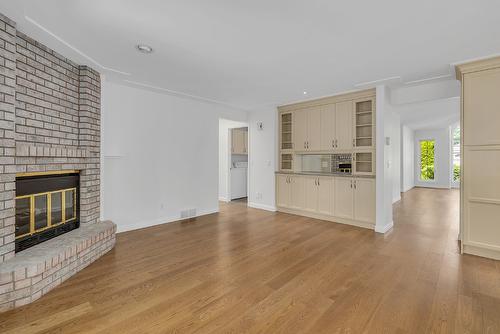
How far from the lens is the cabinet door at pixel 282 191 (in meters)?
5.84

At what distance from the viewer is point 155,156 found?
4.73m

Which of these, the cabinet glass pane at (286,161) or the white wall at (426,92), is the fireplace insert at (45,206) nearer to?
the cabinet glass pane at (286,161)

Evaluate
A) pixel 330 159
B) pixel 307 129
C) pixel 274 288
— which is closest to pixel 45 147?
pixel 274 288

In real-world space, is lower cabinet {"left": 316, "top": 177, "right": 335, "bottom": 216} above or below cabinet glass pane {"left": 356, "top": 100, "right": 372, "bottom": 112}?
below

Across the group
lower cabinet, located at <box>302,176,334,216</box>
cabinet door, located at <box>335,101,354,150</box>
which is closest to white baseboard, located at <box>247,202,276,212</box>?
lower cabinet, located at <box>302,176,334,216</box>

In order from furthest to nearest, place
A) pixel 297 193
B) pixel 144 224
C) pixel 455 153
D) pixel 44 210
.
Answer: pixel 455 153, pixel 297 193, pixel 144 224, pixel 44 210

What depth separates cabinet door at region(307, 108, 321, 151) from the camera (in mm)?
5305

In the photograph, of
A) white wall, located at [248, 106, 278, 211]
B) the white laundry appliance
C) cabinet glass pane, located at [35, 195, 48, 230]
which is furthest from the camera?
the white laundry appliance

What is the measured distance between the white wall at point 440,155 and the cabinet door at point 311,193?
830 centimetres

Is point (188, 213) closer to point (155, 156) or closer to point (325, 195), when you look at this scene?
point (155, 156)

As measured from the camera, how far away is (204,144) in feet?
18.2

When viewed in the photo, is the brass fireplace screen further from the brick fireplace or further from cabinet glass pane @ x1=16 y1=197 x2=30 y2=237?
the brick fireplace

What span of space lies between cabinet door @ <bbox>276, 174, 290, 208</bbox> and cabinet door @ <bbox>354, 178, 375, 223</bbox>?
1.57 meters

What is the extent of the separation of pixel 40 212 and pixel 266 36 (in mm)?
3168
